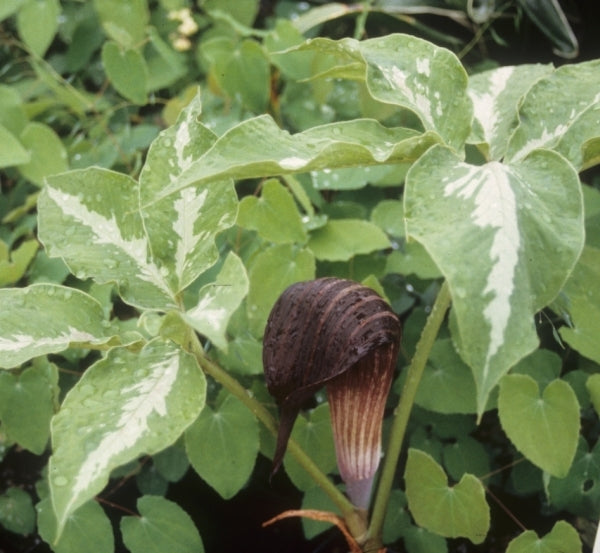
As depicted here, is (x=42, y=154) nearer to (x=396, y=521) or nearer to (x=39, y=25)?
(x=39, y=25)

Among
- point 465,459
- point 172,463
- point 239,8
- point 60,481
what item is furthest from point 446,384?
point 239,8

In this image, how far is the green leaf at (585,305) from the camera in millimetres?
713

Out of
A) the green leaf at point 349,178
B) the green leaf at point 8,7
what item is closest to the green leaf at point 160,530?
the green leaf at point 349,178

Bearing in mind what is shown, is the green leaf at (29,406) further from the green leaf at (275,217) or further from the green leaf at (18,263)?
the green leaf at (275,217)

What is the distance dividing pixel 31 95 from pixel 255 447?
2.83 ft

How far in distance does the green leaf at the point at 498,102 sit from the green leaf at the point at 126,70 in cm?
49

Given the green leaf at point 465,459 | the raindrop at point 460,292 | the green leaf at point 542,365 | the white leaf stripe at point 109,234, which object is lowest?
the green leaf at point 465,459

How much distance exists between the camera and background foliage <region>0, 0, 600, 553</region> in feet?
1.58

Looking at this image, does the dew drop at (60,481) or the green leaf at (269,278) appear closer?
the dew drop at (60,481)

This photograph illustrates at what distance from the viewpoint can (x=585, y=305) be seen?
724mm

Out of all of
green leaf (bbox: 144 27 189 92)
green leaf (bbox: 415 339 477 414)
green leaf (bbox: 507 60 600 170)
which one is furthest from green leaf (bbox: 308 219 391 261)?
green leaf (bbox: 144 27 189 92)

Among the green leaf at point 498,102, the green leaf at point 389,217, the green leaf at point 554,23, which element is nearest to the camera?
the green leaf at point 498,102

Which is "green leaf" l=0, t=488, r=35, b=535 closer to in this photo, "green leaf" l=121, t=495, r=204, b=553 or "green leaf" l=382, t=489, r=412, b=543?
"green leaf" l=121, t=495, r=204, b=553

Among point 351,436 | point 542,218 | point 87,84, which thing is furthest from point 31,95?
point 542,218
